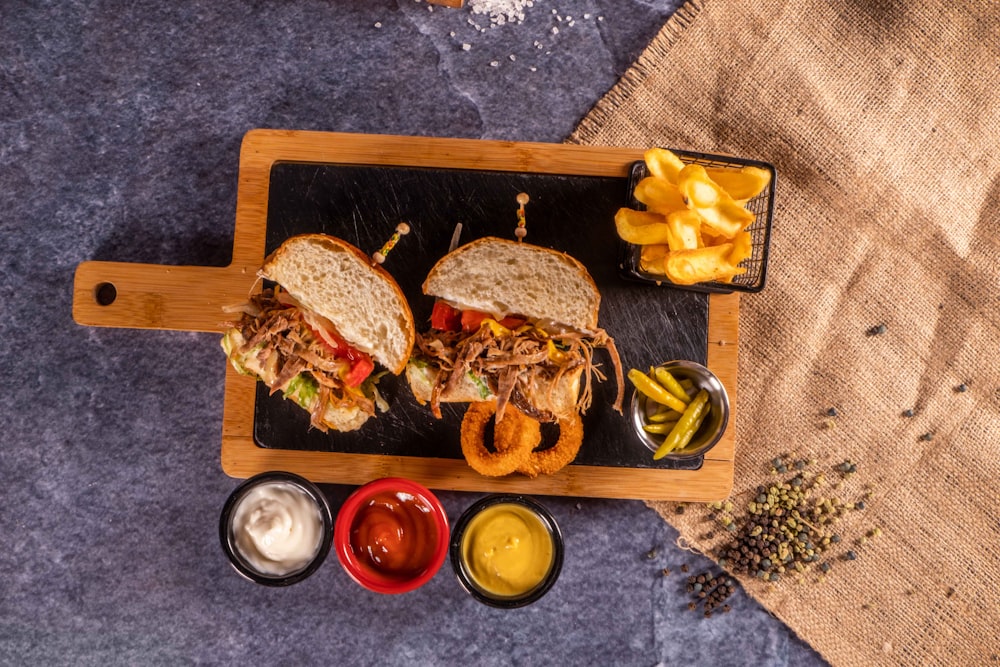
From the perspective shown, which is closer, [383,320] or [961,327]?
[383,320]

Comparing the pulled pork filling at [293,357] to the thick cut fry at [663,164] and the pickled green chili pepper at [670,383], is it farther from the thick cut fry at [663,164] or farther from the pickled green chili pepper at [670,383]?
the thick cut fry at [663,164]

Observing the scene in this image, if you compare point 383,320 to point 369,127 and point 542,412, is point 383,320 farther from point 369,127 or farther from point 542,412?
point 369,127

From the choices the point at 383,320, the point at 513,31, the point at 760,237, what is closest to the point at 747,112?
the point at 760,237

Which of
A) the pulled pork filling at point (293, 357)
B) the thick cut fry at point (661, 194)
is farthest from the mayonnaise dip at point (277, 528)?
the thick cut fry at point (661, 194)

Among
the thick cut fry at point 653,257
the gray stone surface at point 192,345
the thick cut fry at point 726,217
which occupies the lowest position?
the gray stone surface at point 192,345

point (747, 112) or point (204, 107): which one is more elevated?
point (747, 112)

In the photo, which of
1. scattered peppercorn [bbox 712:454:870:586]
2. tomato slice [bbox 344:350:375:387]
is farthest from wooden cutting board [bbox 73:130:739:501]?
scattered peppercorn [bbox 712:454:870:586]

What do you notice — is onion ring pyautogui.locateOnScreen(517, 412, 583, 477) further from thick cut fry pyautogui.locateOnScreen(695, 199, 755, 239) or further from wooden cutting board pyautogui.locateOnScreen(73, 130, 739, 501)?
thick cut fry pyautogui.locateOnScreen(695, 199, 755, 239)
